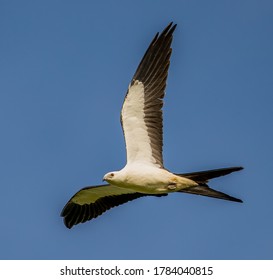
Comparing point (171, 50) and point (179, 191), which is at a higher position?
point (171, 50)

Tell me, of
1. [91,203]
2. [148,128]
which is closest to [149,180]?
[148,128]

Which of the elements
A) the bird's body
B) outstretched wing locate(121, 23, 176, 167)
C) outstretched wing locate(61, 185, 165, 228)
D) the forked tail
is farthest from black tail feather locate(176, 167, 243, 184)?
outstretched wing locate(61, 185, 165, 228)

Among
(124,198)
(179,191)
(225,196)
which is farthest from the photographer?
(124,198)

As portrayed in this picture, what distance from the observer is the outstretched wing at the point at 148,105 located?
14030 millimetres

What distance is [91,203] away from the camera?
16047 millimetres

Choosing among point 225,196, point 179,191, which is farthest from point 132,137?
point 225,196

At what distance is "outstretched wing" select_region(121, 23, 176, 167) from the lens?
14.0m

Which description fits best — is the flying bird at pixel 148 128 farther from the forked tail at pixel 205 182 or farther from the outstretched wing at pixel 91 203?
the outstretched wing at pixel 91 203

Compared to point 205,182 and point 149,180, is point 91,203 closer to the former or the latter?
point 149,180

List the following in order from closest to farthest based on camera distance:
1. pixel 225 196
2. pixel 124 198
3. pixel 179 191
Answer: pixel 225 196
pixel 179 191
pixel 124 198

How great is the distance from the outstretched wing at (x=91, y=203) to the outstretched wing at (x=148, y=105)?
170 cm

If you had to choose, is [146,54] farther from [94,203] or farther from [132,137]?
[94,203]
